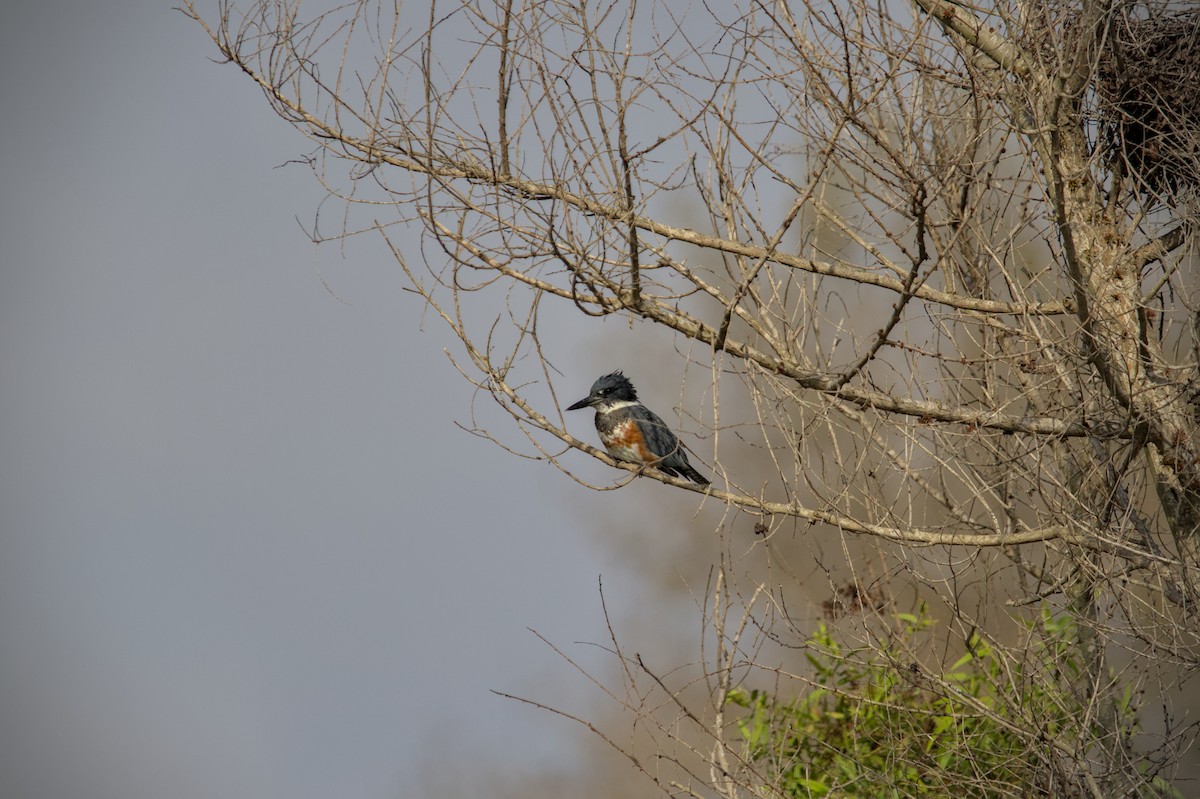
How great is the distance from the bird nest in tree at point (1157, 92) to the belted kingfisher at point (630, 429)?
2575 mm

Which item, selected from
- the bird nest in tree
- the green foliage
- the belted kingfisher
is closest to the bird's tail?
the belted kingfisher

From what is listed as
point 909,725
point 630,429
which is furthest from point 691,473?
point 909,725

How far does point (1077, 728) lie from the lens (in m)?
3.90

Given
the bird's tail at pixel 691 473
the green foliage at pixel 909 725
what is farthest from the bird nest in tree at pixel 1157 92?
the bird's tail at pixel 691 473

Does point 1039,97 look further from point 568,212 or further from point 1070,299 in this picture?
point 568,212

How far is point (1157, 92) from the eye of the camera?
16.0ft

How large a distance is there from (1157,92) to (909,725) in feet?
9.23

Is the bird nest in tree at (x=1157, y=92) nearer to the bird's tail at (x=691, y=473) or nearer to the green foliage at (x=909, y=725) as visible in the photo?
the green foliage at (x=909, y=725)

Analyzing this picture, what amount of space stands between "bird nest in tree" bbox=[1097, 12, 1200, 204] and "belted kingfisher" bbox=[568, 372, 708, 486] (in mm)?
2575

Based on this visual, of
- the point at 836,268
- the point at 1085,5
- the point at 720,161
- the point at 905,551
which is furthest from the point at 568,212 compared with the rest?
the point at 1085,5

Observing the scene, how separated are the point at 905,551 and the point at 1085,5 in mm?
2134

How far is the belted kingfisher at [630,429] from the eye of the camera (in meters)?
6.36

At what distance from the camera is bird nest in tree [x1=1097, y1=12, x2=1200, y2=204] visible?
4.84m

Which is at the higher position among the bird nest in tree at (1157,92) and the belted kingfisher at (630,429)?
the bird nest in tree at (1157,92)
